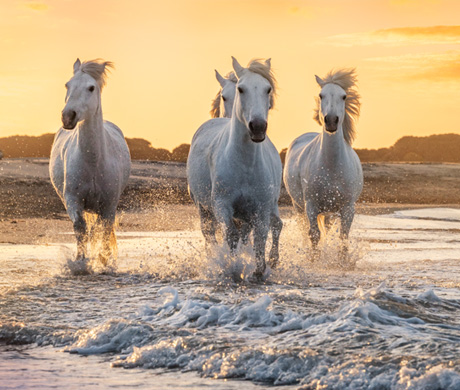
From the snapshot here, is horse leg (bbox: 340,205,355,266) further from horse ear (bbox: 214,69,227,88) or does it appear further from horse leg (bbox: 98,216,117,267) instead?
horse leg (bbox: 98,216,117,267)

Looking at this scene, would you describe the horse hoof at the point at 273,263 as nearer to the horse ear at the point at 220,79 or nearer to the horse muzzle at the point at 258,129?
the horse muzzle at the point at 258,129

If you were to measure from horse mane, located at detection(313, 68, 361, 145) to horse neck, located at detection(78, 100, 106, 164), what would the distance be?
279 centimetres

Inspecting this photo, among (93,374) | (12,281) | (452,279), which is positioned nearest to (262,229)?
(452,279)

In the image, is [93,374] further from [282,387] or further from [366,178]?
[366,178]

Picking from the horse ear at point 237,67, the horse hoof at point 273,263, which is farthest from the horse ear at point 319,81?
the horse hoof at point 273,263

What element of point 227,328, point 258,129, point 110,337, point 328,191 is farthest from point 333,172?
point 110,337

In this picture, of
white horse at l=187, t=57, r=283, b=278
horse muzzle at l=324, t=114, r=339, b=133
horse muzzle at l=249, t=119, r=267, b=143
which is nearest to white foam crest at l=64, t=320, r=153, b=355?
horse muzzle at l=249, t=119, r=267, b=143

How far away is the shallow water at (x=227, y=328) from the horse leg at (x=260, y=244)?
0.12 metres

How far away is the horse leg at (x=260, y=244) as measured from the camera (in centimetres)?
693

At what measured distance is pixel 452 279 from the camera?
729 centimetres

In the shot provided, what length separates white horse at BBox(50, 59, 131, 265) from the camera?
25.9 feet

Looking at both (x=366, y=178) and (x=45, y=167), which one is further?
(x=366, y=178)

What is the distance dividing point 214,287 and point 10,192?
13484 millimetres

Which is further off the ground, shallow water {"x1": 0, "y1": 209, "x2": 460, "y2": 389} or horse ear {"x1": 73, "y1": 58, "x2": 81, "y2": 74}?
horse ear {"x1": 73, "y1": 58, "x2": 81, "y2": 74}
